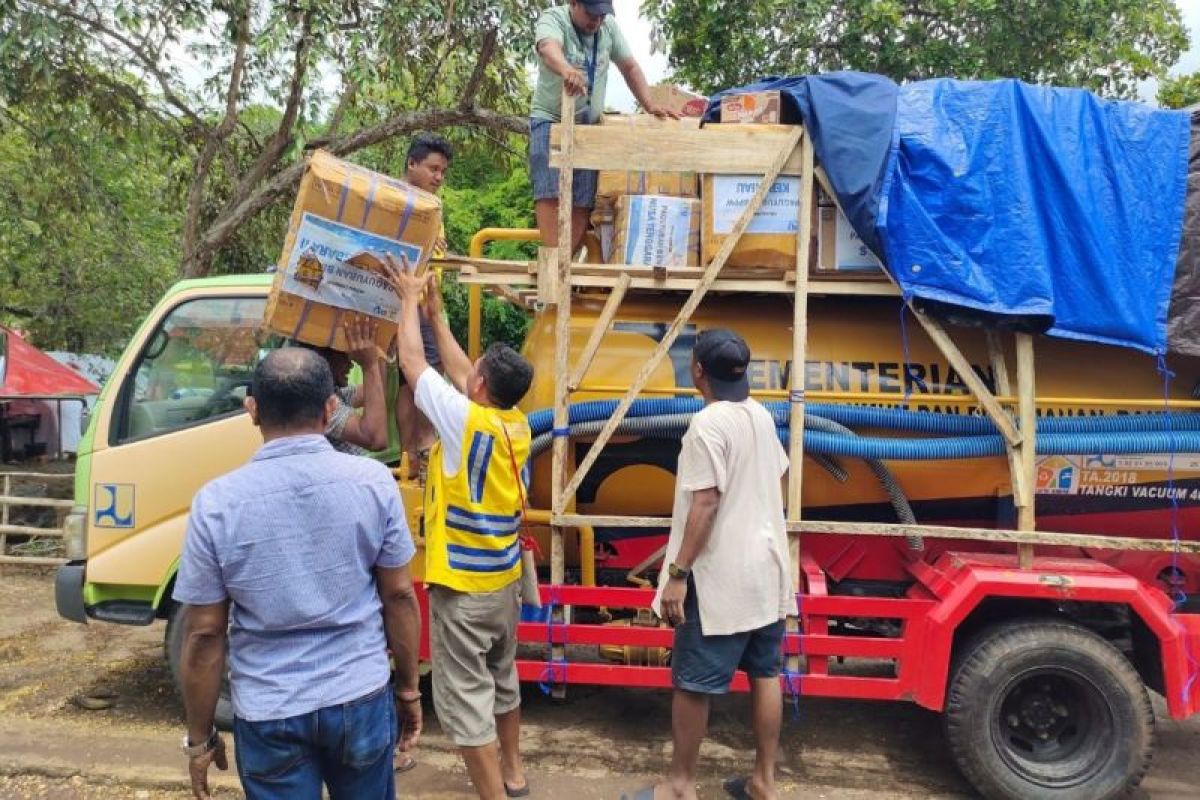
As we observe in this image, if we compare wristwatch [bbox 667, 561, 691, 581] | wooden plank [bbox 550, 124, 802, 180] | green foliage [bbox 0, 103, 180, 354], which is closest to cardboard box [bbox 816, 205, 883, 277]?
wooden plank [bbox 550, 124, 802, 180]

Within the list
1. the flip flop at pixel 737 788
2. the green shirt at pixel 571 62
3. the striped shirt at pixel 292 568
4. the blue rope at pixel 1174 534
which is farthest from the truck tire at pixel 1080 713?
the green shirt at pixel 571 62

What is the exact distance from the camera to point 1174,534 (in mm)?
3750

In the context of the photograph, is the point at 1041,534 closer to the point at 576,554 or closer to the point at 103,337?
the point at 576,554

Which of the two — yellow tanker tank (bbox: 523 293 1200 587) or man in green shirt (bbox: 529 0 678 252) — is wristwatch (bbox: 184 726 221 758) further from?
man in green shirt (bbox: 529 0 678 252)

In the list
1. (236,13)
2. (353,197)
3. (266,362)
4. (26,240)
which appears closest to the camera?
(266,362)

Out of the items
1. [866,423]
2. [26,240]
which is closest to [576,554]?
[866,423]

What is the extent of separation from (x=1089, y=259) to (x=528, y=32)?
4.36 metres

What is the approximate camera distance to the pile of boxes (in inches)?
148

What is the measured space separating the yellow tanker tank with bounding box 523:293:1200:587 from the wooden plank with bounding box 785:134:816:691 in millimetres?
156

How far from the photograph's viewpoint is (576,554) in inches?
163

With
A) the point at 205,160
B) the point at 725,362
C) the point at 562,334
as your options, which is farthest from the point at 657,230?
the point at 205,160

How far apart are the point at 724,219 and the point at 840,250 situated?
20.7 inches

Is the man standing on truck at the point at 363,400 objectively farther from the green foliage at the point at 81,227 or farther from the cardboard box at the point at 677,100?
the green foliage at the point at 81,227

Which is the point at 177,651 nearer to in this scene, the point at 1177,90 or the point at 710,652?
the point at 710,652
